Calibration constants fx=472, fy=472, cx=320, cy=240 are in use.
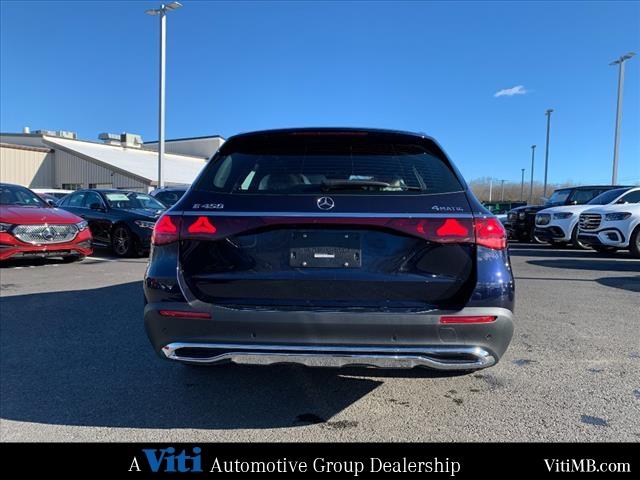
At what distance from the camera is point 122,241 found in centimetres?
1040

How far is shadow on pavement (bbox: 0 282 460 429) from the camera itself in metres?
2.92

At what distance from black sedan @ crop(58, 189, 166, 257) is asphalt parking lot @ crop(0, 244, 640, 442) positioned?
5177 millimetres

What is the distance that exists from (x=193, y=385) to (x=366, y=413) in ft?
→ 4.25

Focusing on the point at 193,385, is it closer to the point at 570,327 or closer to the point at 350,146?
the point at 350,146

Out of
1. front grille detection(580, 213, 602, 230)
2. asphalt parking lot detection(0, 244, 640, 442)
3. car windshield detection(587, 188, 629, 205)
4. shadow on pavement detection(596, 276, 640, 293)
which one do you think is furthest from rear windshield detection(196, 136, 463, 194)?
car windshield detection(587, 188, 629, 205)

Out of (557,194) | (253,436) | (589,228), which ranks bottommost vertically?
(253,436)

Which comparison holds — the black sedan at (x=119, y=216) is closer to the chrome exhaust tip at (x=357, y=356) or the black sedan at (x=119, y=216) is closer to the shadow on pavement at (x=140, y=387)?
the shadow on pavement at (x=140, y=387)

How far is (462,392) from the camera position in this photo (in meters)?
3.31

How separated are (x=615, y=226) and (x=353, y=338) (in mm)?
11086

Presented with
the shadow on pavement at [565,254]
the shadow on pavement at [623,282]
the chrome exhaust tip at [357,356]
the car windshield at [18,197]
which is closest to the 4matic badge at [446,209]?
the chrome exhaust tip at [357,356]

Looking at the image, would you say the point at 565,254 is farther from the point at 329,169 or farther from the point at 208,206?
the point at 208,206

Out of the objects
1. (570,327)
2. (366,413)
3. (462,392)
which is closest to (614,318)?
(570,327)

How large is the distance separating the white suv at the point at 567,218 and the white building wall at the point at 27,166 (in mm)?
35566

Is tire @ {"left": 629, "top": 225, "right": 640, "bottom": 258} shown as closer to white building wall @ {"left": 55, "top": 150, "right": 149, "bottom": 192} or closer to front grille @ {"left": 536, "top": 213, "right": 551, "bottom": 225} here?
front grille @ {"left": 536, "top": 213, "right": 551, "bottom": 225}
